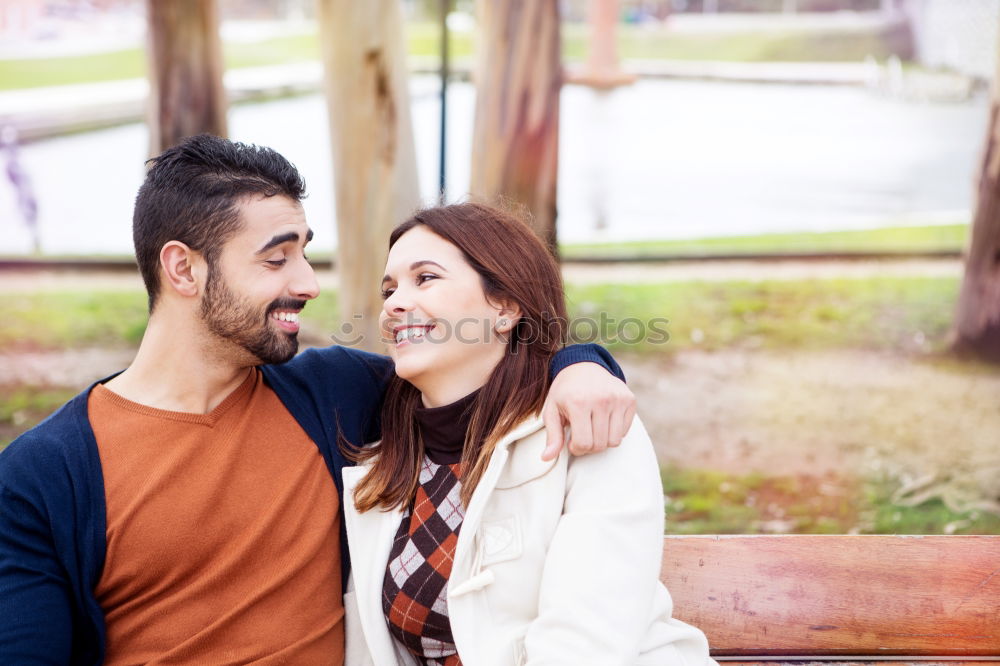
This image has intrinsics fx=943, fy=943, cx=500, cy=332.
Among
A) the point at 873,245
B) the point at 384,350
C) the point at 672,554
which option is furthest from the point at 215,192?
the point at 873,245

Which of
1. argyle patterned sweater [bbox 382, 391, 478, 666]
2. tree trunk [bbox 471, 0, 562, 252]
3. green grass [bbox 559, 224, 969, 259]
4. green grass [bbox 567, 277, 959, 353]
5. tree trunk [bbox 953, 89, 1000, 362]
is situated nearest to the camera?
argyle patterned sweater [bbox 382, 391, 478, 666]

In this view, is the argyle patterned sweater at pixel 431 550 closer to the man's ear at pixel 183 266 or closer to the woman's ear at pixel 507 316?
the woman's ear at pixel 507 316

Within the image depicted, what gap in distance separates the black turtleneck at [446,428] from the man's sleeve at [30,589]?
29.0 inches

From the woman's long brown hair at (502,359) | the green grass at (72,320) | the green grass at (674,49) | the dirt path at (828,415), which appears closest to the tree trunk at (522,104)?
the dirt path at (828,415)

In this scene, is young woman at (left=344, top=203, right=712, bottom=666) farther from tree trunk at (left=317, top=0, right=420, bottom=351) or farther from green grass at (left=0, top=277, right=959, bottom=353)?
green grass at (left=0, top=277, right=959, bottom=353)

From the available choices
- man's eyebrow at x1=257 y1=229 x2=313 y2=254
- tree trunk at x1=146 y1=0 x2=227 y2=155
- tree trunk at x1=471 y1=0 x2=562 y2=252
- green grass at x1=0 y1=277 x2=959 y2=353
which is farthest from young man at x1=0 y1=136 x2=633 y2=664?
green grass at x1=0 y1=277 x2=959 y2=353

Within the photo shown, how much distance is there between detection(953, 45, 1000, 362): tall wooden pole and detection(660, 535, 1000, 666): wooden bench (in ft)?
12.3

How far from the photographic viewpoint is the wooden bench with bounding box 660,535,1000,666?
7.09 ft

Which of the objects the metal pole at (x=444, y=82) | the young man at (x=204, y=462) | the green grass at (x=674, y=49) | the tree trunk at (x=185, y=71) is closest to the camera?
the young man at (x=204, y=462)

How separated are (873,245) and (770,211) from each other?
8.79 feet

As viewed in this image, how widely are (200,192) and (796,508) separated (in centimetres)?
341

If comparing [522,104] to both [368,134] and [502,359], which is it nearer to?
[368,134]

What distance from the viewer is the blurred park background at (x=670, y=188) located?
4.21m

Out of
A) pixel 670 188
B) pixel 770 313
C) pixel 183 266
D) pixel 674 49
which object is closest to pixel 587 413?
pixel 183 266
